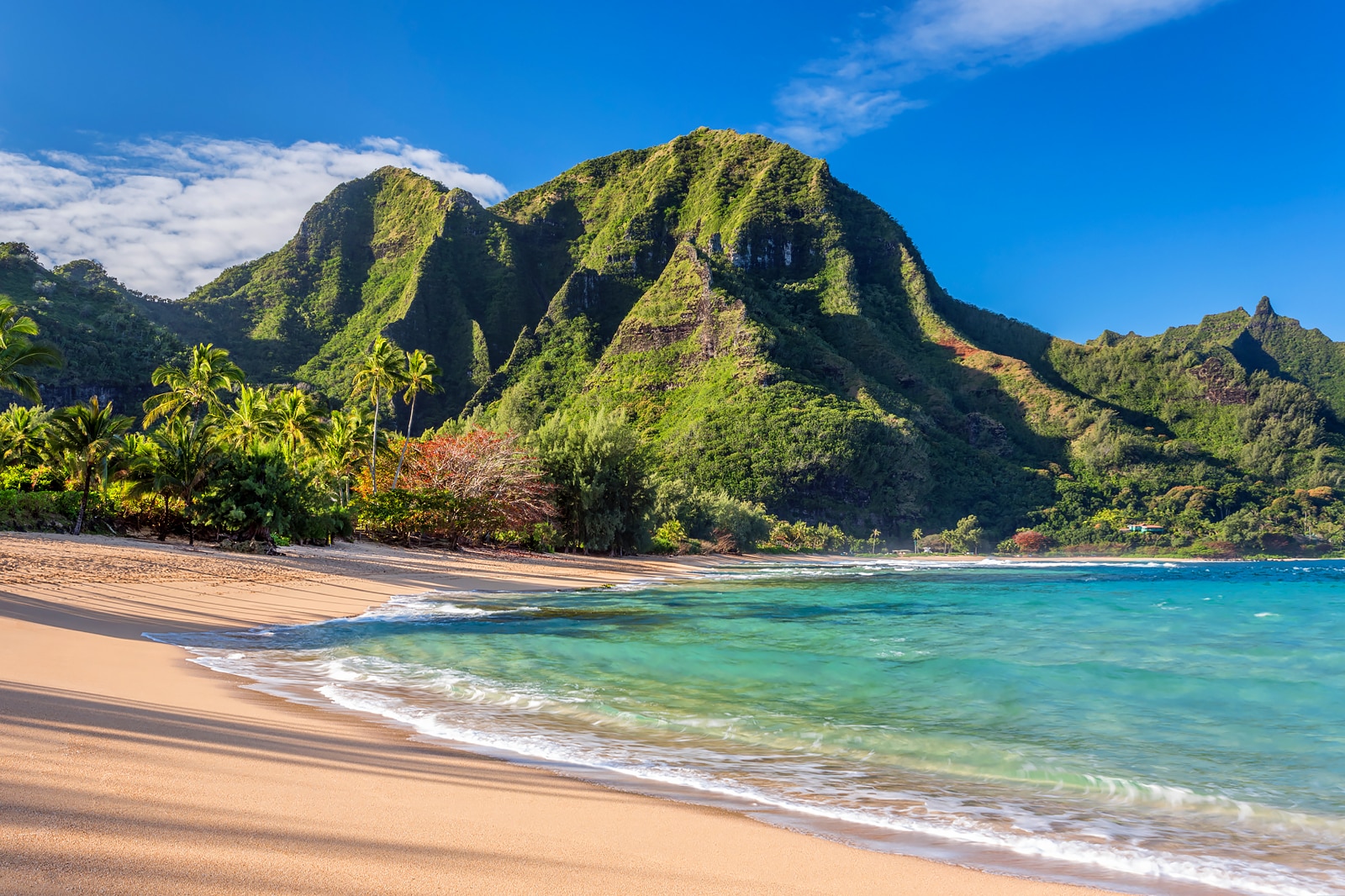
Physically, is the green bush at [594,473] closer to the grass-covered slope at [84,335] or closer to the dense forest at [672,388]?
the dense forest at [672,388]

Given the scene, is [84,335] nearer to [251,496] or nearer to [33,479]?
[33,479]

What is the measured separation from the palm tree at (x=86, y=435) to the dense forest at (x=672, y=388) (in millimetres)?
282

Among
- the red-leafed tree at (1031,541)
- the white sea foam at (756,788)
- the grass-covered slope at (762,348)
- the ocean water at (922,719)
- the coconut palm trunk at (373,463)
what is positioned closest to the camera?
the white sea foam at (756,788)

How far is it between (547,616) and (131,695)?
38.1 ft

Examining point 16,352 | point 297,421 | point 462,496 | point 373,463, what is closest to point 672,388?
point 297,421

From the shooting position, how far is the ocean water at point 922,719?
4.93 metres

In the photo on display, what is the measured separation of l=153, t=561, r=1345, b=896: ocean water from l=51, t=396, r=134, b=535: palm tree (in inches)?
609

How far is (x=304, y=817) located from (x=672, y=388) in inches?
4408

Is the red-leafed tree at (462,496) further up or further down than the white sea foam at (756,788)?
further up

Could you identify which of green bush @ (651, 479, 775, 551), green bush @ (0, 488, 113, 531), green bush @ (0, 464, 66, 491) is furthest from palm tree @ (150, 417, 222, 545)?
green bush @ (651, 479, 775, 551)

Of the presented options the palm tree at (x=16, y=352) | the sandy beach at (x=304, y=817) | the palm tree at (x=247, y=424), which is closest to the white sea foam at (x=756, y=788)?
the sandy beach at (x=304, y=817)

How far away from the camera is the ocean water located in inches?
194

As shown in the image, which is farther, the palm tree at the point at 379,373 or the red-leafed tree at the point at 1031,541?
the red-leafed tree at the point at 1031,541

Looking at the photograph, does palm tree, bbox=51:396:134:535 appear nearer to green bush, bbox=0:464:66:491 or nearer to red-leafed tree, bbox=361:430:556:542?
green bush, bbox=0:464:66:491
